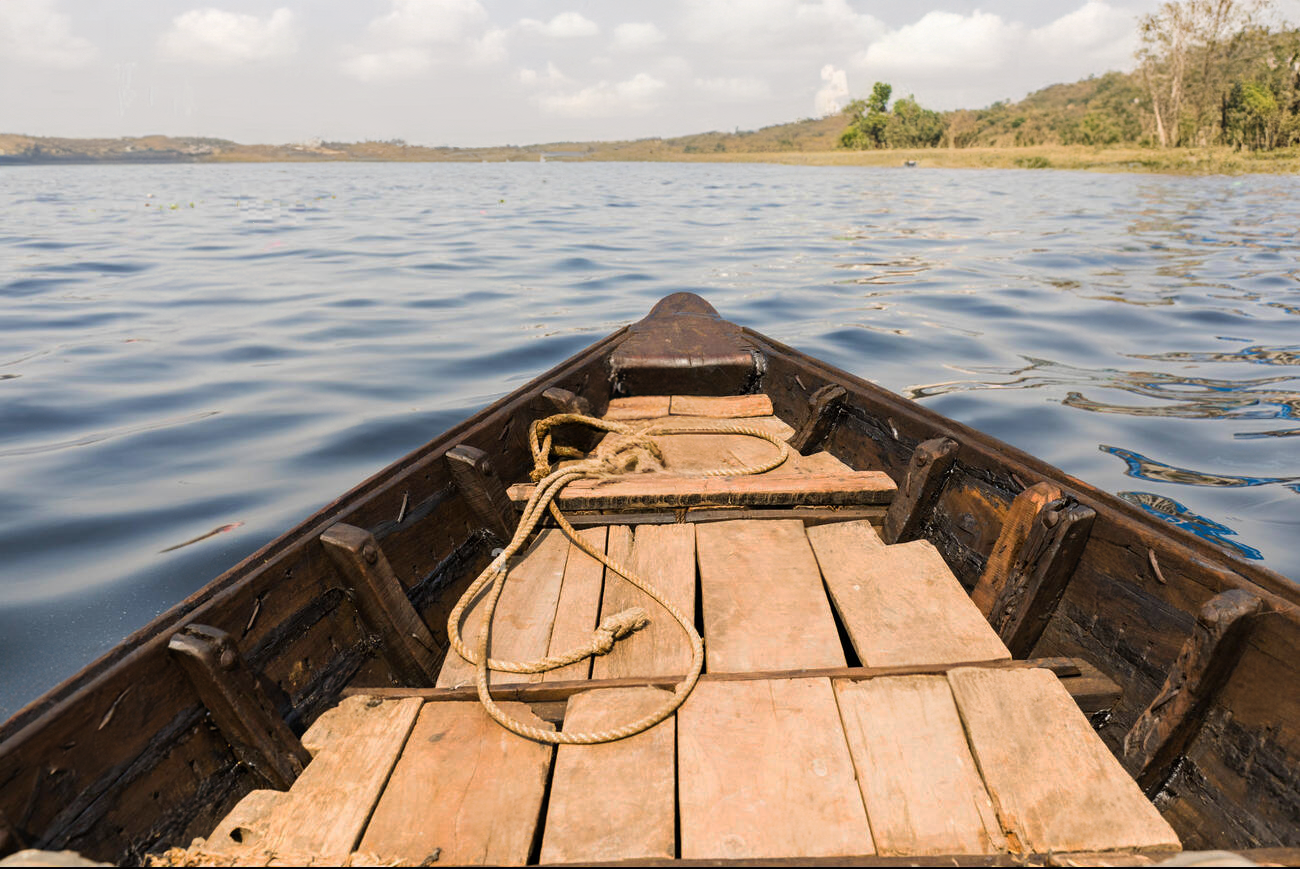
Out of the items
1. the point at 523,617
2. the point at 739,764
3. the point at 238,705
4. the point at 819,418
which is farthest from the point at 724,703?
the point at 819,418

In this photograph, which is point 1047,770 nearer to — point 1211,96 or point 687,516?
point 687,516

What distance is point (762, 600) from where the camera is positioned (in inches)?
104

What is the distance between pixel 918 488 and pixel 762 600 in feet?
3.57

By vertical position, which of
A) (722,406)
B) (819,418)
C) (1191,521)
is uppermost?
(819,418)

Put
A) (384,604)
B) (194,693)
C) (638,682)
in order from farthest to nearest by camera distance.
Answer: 1. (384,604)
2. (638,682)
3. (194,693)

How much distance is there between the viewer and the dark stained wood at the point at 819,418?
4301 mm

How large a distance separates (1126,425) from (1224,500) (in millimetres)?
1646

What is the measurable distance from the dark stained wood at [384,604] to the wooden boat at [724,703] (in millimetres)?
12

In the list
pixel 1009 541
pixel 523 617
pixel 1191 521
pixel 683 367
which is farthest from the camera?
pixel 683 367

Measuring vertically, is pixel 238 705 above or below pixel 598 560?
above

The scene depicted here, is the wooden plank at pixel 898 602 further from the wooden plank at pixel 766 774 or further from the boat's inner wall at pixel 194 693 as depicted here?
the boat's inner wall at pixel 194 693

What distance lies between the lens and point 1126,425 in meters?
6.68

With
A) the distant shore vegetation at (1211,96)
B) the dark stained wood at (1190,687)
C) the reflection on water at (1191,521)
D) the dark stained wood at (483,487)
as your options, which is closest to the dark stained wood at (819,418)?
the dark stained wood at (483,487)

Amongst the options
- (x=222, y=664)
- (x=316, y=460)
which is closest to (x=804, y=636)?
(x=222, y=664)
